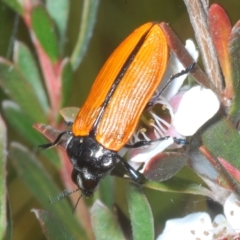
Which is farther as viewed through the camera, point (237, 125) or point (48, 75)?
point (48, 75)

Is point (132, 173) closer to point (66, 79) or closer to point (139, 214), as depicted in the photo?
point (139, 214)

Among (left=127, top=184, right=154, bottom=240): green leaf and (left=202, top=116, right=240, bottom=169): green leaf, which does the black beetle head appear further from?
(left=202, top=116, right=240, bottom=169): green leaf

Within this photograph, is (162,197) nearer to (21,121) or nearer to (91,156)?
(91,156)

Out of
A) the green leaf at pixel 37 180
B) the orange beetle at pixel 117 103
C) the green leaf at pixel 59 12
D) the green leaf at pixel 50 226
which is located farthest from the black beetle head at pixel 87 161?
the green leaf at pixel 59 12

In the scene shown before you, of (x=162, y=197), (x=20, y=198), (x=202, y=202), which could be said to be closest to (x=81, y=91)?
(x=20, y=198)

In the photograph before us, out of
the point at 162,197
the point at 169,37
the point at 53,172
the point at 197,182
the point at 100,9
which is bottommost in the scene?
the point at 53,172

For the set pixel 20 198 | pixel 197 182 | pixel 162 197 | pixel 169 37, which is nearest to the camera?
pixel 169 37
